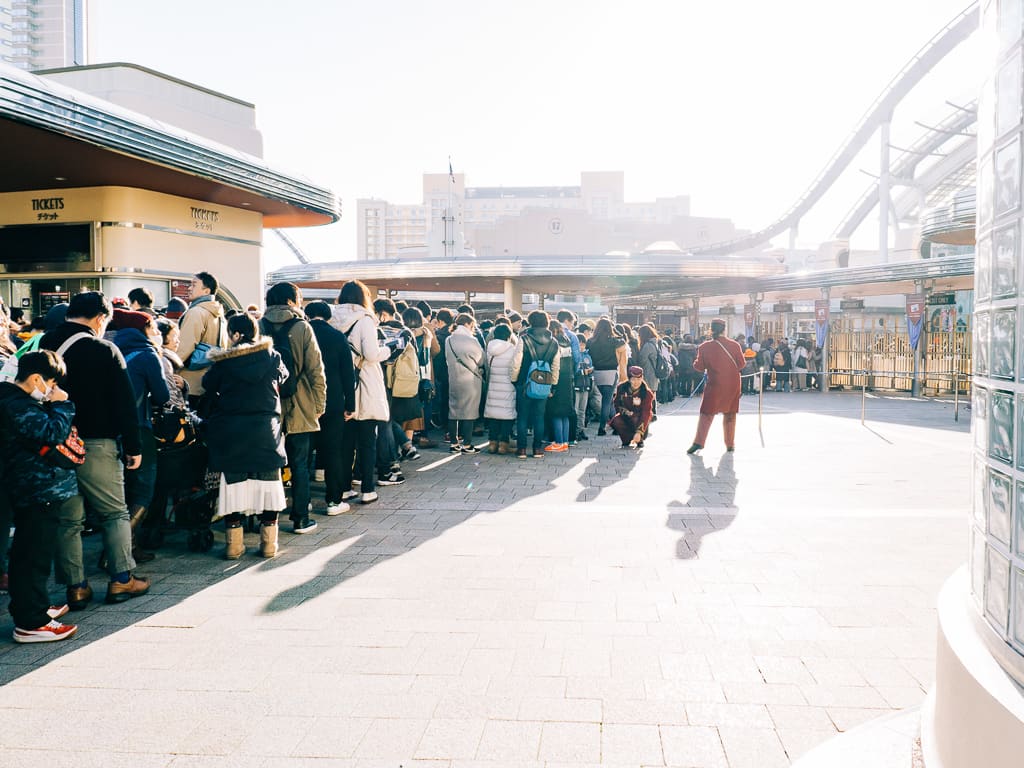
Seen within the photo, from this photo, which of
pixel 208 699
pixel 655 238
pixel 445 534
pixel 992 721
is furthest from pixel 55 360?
pixel 655 238

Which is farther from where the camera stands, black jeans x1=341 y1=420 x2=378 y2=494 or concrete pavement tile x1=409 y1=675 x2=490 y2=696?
black jeans x1=341 y1=420 x2=378 y2=494

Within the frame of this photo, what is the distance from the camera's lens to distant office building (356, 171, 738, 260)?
8269 cm

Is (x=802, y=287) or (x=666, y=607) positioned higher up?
(x=802, y=287)

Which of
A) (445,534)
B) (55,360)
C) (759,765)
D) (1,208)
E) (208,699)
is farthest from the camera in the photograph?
(1,208)

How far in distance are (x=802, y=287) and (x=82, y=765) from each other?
2390 cm

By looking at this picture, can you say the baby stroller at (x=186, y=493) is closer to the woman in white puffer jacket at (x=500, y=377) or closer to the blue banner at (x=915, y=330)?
the woman in white puffer jacket at (x=500, y=377)

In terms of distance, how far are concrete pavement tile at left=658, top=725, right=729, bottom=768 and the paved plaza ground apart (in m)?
0.01

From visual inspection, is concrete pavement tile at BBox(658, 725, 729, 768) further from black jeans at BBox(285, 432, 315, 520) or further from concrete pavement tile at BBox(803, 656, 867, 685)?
black jeans at BBox(285, 432, 315, 520)

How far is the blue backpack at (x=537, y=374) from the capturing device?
31.1 feet

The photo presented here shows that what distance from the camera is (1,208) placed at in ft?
36.6

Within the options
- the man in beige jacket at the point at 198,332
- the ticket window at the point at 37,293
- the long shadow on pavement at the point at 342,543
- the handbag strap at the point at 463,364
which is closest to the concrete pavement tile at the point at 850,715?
→ the long shadow on pavement at the point at 342,543

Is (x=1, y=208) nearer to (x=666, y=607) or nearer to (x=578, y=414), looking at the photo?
(x=578, y=414)

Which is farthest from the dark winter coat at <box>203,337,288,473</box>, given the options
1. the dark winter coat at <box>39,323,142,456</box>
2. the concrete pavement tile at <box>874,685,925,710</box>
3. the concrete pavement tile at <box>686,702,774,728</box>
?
the concrete pavement tile at <box>874,685,925,710</box>

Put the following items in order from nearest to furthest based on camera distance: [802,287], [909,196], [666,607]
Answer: [666,607] → [802,287] → [909,196]
